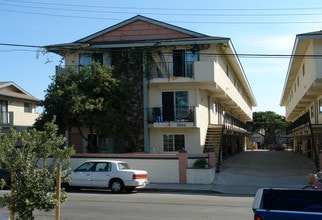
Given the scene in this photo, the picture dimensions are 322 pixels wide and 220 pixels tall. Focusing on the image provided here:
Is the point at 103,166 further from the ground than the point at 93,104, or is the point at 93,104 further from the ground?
the point at 93,104

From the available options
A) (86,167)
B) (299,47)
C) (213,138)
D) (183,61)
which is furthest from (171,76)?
(86,167)

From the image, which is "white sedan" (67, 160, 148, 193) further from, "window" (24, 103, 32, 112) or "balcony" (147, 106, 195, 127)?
"window" (24, 103, 32, 112)

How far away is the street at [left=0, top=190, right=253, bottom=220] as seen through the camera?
40.9ft

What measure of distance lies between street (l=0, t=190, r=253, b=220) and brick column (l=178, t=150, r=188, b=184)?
236 inches

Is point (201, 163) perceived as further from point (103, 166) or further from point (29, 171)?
point (29, 171)

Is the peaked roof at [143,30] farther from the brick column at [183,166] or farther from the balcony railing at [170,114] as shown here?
the brick column at [183,166]

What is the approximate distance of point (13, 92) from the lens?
44094mm

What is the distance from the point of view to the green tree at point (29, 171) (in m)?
7.67

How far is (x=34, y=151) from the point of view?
26.4 ft

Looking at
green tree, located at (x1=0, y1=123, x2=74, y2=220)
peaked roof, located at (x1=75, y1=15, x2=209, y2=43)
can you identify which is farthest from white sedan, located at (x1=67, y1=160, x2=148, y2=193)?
peaked roof, located at (x1=75, y1=15, x2=209, y2=43)

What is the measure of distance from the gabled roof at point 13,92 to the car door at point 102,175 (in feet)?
73.5

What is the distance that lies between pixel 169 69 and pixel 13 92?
66.5 feet

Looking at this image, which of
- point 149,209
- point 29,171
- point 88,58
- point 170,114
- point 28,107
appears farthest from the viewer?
point 28,107

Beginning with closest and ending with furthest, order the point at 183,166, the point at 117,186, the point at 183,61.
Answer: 1. the point at 117,186
2. the point at 183,166
3. the point at 183,61
